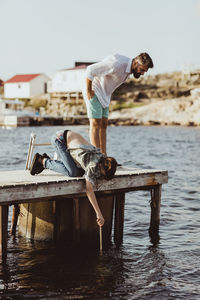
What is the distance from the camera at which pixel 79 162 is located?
820cm

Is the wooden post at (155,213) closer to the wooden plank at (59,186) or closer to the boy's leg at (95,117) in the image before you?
the wooden plank at (59,186)

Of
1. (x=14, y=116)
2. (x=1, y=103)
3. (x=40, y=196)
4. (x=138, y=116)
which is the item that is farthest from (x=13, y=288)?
(x=138, y=116)

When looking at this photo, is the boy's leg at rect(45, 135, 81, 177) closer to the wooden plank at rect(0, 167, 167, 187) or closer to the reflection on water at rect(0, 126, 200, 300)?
the wooden plank at rect(0, 167, 167, 187)

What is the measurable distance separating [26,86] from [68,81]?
33.6ft

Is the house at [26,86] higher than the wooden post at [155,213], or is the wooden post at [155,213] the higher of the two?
the house at [26,86]

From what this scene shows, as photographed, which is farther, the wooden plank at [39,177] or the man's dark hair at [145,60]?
the man's dark hair at [145,60]

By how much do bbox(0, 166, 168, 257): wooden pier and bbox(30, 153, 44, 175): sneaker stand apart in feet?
0.35

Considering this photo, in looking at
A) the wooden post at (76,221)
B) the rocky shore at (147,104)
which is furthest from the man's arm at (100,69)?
the rocky shore at (147,104)

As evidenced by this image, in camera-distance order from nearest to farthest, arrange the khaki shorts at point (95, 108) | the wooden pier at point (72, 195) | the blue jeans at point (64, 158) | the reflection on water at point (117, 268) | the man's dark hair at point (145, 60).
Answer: the reflection on water at point (117, 268), the wooden pier at point (72, 195), the blue jeans at point (64, 158), the man's dark hair at point (145, 60), the khaki shorts at point (95, 108)

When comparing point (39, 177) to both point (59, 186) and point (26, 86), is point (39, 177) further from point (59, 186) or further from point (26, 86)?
point (26, 86)

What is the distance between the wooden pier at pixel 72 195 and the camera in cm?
789

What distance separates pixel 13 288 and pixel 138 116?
78483 millimetres

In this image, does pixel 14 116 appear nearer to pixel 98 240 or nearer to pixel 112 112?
pixel 112 112

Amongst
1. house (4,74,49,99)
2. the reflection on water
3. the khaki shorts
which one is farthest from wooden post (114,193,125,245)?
house (4,74,49,99)
